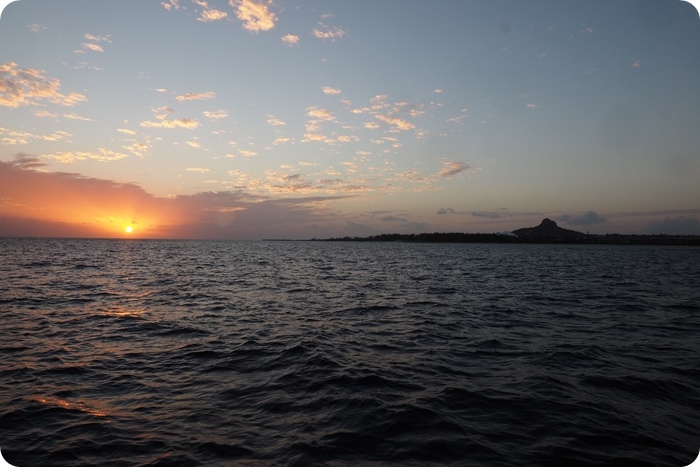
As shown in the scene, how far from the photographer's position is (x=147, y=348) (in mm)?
16938

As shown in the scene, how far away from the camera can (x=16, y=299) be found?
27031mm

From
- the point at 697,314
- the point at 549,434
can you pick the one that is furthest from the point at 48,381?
the point at 697,314

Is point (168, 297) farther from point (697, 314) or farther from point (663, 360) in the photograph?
point (697, 314)

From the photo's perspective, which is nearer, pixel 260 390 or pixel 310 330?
pixel 260 390

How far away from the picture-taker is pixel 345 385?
12859 mm

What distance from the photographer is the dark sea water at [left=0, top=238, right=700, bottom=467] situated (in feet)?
29.5

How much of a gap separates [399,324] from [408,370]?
7.54 m

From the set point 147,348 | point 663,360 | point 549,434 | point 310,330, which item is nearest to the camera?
point 549,434

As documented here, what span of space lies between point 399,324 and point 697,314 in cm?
2058

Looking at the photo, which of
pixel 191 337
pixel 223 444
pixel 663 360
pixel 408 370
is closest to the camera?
pixel 223 444

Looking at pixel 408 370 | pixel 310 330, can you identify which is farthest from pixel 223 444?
pixel 310 330

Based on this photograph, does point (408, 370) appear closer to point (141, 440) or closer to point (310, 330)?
point (310, 330)

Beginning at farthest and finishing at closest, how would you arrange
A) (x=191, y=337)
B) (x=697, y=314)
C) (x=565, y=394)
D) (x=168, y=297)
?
(x=168, y=297) < (x=697, y=314) < (x=191, y=337) < (x=565, y=394)

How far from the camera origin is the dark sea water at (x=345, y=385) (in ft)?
29.5
